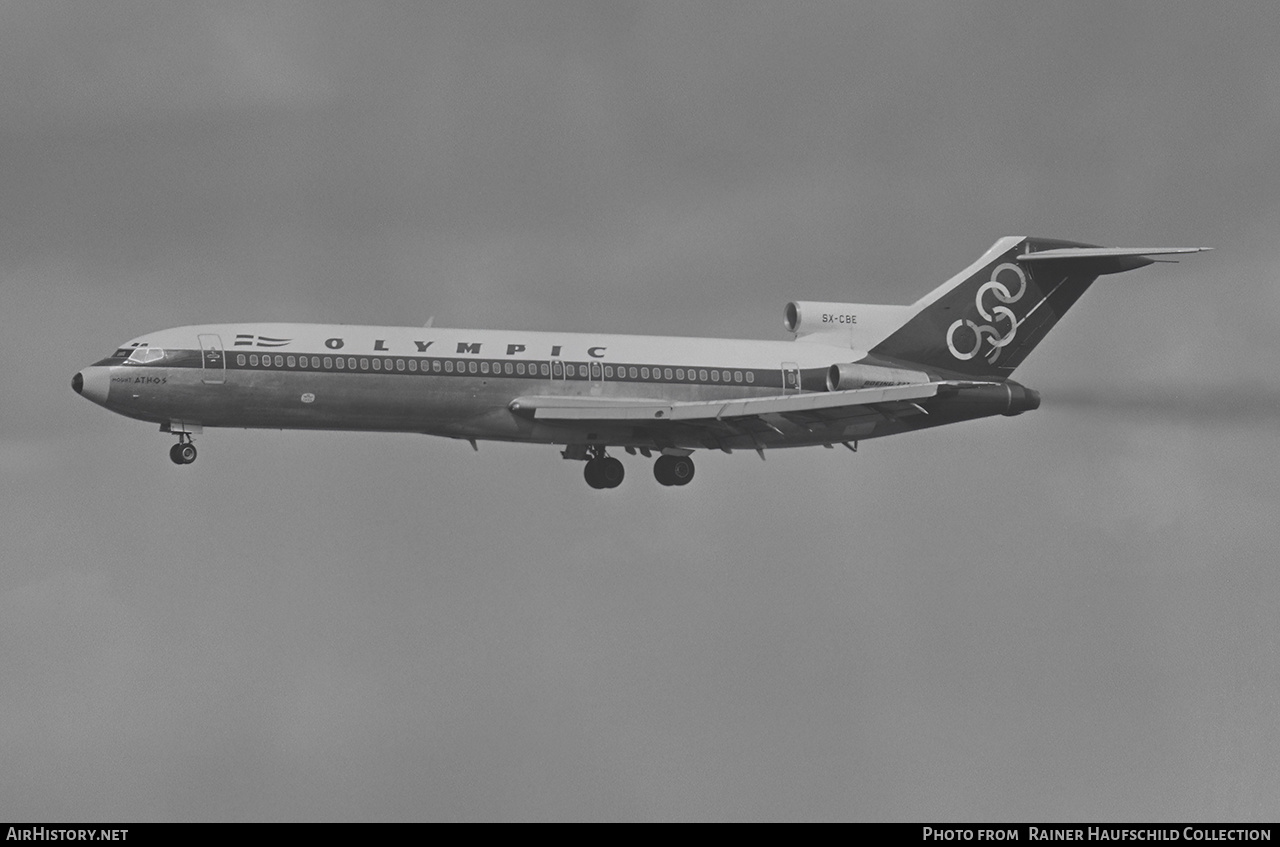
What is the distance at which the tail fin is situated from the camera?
74250mm

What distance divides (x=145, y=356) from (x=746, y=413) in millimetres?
17137

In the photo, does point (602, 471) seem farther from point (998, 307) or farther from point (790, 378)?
point (998, 307)

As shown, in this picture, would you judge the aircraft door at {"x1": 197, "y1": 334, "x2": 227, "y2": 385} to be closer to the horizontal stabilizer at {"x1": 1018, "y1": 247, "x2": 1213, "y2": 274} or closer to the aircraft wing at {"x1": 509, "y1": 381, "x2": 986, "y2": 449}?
the aircraft wing at {"x1": 509, "y1": 381, "x2": 986, "y2": 449}

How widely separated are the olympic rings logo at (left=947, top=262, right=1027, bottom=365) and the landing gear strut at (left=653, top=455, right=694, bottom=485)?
9.17m

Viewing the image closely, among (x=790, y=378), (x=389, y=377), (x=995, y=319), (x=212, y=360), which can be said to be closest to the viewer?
(x=212, y=360)

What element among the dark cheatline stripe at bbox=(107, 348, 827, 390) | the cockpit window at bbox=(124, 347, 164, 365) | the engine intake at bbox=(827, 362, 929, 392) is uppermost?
the cockpit window at bbox=(124, 347, 164, 365)

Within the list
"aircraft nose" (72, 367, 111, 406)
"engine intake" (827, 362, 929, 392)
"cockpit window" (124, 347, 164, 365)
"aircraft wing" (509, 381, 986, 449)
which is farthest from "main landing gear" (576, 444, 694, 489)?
"aircraft nose" (72, 367, 111, 406)

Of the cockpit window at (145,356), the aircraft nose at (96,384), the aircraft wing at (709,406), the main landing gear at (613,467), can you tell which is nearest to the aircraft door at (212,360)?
the cockpit window at (145,356)

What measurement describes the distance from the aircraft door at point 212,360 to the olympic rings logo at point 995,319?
23.0 metres


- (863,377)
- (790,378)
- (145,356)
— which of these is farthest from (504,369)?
(863,377)

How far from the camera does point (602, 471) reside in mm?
72438

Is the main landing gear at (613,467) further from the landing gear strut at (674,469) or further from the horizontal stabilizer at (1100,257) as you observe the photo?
the horizontal stabilizer at (1100,257)

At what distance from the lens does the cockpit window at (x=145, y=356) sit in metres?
65.7

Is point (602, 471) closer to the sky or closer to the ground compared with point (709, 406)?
closer to the ground
